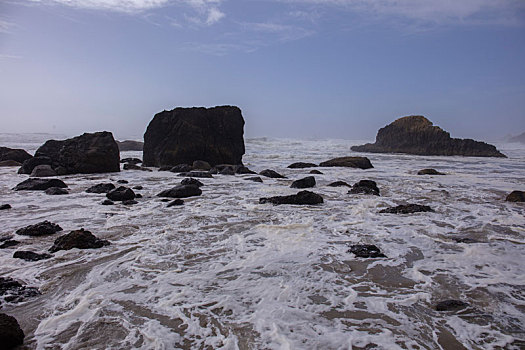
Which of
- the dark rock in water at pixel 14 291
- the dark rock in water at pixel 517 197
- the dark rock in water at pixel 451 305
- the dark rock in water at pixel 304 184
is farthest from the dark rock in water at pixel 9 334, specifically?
the dark rock in water at pixel 517 197

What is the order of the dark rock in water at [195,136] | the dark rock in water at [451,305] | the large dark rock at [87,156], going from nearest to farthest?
the dark rock in water at [451,305], the large dark rock at [87,156], the dark rock in water at [195,136]

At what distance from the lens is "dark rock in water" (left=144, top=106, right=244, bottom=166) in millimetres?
15781

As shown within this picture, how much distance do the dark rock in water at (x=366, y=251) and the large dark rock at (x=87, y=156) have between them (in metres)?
10.7

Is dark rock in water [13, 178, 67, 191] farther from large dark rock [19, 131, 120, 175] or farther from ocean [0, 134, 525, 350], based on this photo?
large dark rock [19, 131, 120, 175]

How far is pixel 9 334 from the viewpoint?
2.00 m

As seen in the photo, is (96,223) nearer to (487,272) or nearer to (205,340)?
(205,340)

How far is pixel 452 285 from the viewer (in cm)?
304

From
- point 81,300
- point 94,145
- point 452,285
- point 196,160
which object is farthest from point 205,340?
point 196,160

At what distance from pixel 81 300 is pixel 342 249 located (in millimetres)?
2727

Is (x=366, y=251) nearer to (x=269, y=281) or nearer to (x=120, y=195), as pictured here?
(x=269, y=281)

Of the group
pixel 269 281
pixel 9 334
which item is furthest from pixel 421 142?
pixel 9 334

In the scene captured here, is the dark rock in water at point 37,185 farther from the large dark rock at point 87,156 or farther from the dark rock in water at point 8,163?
the dark rock in water at point 8,163

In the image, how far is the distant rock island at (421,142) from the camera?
100ft

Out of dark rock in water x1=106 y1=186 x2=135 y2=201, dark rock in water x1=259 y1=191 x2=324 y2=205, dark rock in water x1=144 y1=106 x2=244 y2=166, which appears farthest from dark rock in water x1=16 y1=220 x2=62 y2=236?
dark rock in water x1=144 y1=106 x2=244 y2=166
